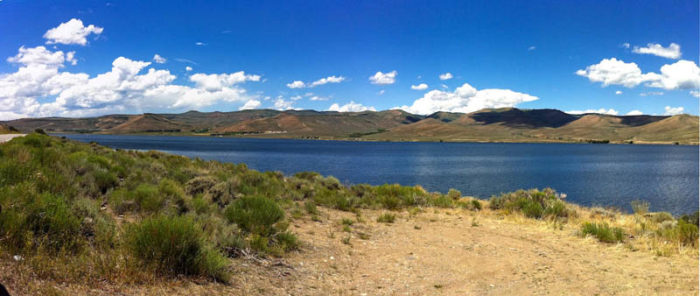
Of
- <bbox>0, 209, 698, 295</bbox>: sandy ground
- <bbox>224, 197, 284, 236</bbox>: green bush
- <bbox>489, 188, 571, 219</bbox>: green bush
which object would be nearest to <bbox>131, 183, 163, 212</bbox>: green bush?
<bbox>224, 197, 284, 236</bbox>: green bush

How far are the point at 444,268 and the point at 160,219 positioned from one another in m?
5.56

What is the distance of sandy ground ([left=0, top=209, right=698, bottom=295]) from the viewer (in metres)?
6.28

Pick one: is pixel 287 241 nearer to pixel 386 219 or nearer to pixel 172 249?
pixel 172 249

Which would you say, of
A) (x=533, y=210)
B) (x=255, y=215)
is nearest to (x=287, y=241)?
(x=255, y=215)

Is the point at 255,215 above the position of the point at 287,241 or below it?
above

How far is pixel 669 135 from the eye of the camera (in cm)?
18962

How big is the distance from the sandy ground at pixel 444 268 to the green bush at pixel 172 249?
0.28 metres

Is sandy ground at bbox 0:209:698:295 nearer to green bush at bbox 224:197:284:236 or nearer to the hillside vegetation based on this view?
the hillside vegetation

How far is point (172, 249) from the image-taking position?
5.21 meters

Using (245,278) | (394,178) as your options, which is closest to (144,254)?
(245,278)

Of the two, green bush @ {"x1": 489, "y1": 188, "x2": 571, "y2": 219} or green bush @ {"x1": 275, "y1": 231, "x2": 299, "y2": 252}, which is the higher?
green bush @ {"x1": 275, "y1": 231, "x2": 299, "y2": 252}

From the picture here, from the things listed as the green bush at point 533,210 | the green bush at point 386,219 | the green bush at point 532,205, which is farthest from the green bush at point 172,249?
the green bush at point 532,205

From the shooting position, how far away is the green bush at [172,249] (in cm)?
509

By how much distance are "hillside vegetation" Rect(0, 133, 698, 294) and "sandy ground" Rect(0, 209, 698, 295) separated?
0.35 m
